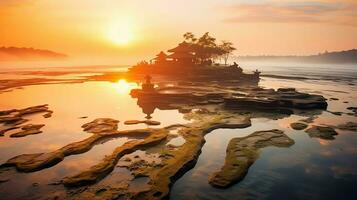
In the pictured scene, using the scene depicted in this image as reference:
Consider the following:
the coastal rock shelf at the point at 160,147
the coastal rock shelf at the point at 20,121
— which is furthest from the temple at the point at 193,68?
the coastal rock shelf at the point at 20,121

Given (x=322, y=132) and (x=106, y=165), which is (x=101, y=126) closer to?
(x=106, y=165)

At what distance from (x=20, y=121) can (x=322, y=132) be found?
27996mm

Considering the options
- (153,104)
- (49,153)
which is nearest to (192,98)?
(153,104)

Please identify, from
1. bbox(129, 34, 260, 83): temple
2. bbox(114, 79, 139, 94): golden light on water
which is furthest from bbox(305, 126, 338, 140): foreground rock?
bbox(129, 34, 260, 83): temple

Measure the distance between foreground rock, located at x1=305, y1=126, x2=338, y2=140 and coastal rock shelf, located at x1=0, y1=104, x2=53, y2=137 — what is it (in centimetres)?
2304

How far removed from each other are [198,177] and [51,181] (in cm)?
739

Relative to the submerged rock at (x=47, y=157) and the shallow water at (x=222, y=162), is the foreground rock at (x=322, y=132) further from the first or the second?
the submerged rock at (x=47, y=157)

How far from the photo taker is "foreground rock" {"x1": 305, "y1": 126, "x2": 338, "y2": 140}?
75.3 feet

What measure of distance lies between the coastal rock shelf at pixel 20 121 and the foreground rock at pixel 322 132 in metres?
23.0

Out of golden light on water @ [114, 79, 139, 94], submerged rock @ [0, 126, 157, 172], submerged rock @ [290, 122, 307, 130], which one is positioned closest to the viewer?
submerged rock @ [0, 126, 157, 172]

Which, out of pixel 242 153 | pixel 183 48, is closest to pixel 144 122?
pixel 242 153

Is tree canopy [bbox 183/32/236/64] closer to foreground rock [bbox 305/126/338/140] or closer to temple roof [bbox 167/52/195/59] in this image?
temple roof [bbox 167/52/195/59]

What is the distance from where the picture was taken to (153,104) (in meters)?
37.8

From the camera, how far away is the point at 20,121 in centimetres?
2772
